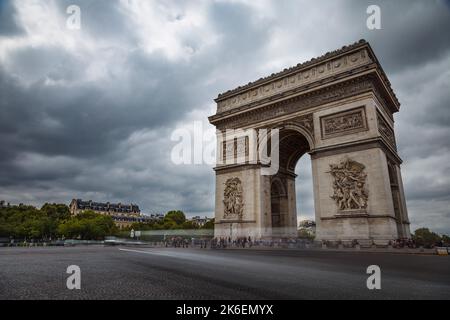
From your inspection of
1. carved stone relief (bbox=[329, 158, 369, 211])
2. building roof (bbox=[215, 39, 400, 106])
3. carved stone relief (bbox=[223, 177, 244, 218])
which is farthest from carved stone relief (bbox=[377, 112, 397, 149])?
carved stone relief (bbox=[223, 177, 244, 218])

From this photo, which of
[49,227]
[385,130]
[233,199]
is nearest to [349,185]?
[385,130]

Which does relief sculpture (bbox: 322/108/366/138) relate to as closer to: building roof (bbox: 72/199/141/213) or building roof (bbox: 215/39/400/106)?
building roof (bbox: 215/39/400/106)

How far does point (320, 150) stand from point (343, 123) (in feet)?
8.26

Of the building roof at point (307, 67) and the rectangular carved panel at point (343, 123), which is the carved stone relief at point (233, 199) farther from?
the building roof at point (307, 67)

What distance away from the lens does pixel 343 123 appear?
2083cm

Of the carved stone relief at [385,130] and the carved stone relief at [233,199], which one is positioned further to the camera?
the carved stone relief at [233,199]

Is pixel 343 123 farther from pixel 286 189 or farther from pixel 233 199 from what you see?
pixel 233 199

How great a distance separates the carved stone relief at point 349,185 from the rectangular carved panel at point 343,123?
2.35m

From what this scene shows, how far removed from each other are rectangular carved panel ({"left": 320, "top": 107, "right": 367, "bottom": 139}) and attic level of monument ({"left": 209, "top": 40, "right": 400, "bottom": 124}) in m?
1.68

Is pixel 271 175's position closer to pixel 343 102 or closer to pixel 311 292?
pixel 343 102

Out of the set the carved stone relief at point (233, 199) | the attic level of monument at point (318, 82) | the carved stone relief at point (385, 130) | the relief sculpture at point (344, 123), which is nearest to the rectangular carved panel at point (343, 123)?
the relief sculpture at point (344, 123)

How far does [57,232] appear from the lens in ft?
204

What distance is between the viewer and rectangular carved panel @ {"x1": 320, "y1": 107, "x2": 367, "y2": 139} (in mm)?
20078

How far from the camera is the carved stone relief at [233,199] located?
24.6m
